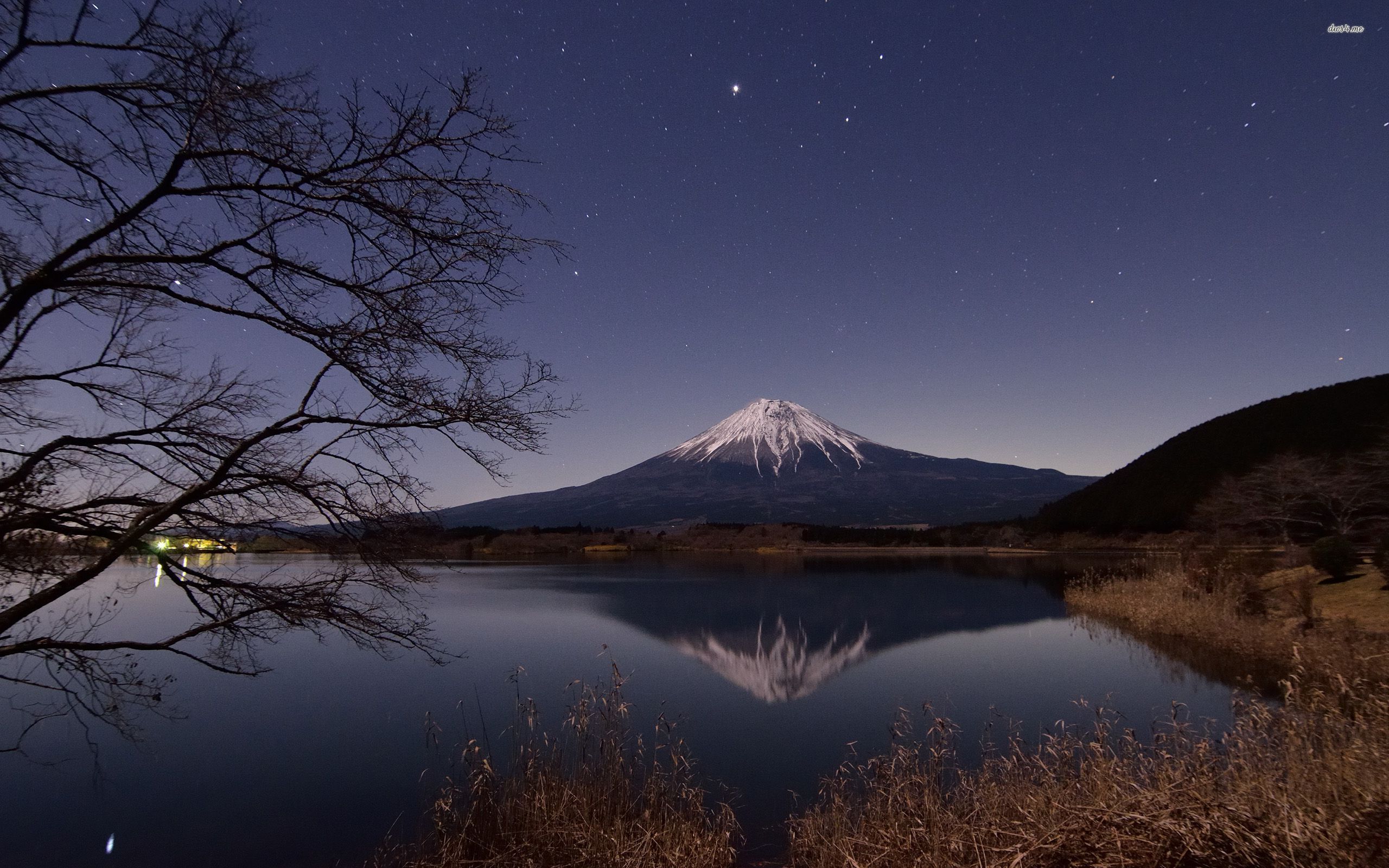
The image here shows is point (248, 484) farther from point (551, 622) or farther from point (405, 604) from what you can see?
point (551, 622)

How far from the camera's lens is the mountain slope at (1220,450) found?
54.6m

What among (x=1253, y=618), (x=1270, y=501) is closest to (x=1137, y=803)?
(x=1253, y=618)

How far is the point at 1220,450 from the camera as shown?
63219mm

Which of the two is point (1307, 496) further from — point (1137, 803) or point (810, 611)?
point (1137, 803)

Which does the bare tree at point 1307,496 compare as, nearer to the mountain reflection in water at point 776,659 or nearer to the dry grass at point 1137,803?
the mountain reflection in water at point 776,659

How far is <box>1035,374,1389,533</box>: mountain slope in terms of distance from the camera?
5459 cm

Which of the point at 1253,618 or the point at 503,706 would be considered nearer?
the point at 503,706

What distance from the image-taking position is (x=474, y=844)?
593cm

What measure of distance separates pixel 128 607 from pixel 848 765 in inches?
1034

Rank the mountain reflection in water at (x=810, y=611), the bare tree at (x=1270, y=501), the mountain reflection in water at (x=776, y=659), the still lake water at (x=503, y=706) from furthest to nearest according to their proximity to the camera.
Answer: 1. the bare tree at (x=1270, y=501)
2. the mountain reflection in water at (x=810, y=611)
3. the mountain reflection in water at (x=776, y=659)
4. the still lake water at (x=503, y=706)

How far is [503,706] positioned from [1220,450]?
71862 millimetres

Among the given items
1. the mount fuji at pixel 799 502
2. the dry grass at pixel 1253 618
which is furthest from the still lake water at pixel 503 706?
the mount fuji at pixel 799 502

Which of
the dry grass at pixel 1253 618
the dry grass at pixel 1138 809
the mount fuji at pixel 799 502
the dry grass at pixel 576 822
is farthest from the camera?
the mount fuji at pixel 799 502

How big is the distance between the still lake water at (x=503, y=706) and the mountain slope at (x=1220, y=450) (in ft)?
145
